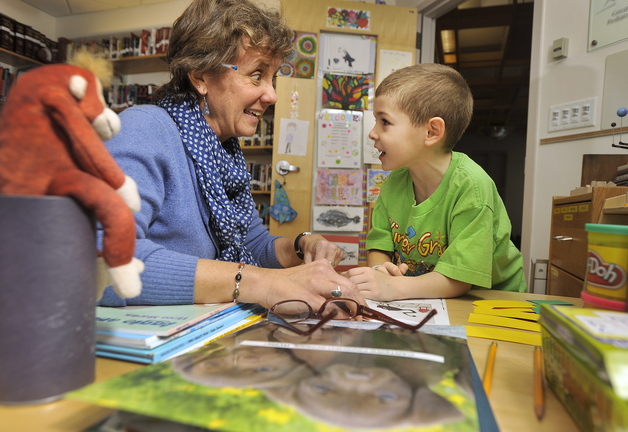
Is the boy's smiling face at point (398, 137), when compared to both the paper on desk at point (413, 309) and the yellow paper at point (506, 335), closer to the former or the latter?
the paper on desk at point (413, 309)

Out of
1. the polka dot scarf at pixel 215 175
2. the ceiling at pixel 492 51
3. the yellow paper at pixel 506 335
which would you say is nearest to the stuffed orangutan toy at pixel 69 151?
the yellow paper at pixel 506 335

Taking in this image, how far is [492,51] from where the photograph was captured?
5.67 m

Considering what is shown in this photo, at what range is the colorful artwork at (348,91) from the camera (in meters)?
3.00

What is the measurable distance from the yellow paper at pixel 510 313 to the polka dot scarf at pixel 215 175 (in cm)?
62

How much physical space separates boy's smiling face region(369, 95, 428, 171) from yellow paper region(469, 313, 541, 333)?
0.65 metres

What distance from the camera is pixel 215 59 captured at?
1062 mm

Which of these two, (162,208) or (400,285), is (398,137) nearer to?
(400,285)

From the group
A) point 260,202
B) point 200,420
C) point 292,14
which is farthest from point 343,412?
point 260,202

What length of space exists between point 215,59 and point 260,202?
3.12 meters

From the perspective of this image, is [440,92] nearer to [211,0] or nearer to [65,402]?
[211,0]

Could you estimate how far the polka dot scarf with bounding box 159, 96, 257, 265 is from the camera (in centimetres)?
101

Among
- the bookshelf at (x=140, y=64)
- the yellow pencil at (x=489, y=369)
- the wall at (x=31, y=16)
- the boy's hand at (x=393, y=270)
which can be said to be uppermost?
the wall at (x=31, y=16)

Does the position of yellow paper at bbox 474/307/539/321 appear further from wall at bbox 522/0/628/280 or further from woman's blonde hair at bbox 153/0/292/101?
wall at bbox 522/0/628/280

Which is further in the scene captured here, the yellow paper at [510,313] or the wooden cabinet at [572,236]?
the wooden cabinet at [572,236]
